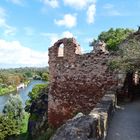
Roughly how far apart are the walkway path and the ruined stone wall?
2.73 metres

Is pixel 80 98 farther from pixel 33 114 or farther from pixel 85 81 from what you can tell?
pixel 33 114

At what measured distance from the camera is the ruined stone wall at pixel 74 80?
15852 mm

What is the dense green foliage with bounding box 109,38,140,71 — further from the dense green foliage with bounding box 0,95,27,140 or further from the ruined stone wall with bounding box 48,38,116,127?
the dense green foliage with bounding box 0,95,27,140

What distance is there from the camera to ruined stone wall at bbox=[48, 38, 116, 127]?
52.0 feet

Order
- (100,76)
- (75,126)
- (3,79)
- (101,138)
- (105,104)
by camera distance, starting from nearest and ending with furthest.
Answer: (75,126), (101,138), (105,104), (100,76), (3,79)

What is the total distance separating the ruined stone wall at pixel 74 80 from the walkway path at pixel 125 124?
273 cm

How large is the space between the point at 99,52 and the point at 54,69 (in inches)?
119

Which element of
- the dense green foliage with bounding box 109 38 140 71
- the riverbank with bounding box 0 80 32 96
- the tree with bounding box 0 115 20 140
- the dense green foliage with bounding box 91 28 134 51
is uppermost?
the dense green foliage with bounding box 91 28 134 51

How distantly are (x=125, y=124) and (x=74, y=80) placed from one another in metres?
6.79

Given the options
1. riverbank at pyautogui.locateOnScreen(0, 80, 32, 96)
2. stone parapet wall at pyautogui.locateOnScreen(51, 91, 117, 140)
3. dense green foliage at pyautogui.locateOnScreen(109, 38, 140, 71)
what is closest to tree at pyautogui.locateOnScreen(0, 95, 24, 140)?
dense green foliage at pyautogui.locateOnScreen(109, 38, 140, 71)

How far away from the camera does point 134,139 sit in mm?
8812

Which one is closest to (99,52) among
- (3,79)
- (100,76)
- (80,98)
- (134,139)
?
(100,76)

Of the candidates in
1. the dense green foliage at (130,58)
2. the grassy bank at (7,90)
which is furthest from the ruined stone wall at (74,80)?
the grassy bank at (7,90)

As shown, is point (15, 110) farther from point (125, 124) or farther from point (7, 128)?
point (125, 124)
